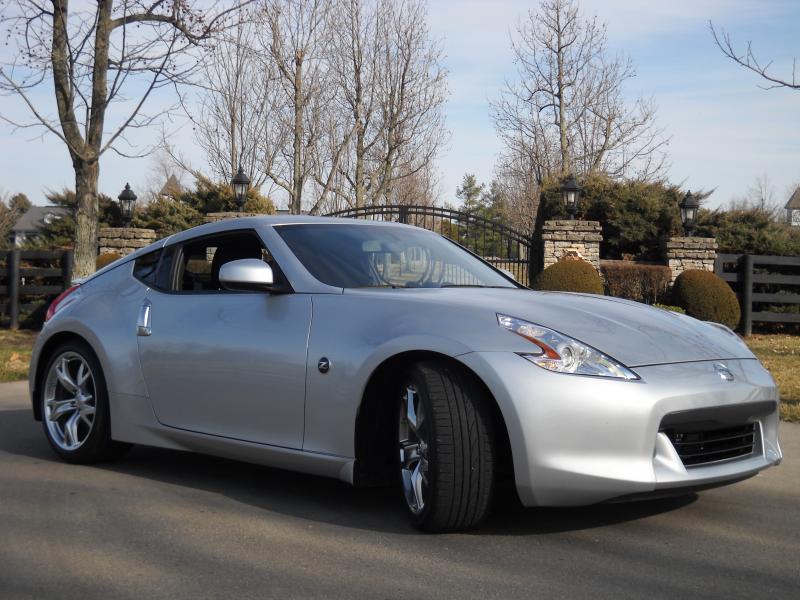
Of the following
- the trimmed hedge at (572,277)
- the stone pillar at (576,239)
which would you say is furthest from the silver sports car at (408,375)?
the stone pillar at (576,239)

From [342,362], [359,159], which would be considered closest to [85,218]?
[342,362]

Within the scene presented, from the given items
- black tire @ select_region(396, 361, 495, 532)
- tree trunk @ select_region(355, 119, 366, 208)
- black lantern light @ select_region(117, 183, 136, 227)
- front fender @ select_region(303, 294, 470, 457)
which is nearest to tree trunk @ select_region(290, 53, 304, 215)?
tree trunk @ select_region(355, 119, 366, 208)

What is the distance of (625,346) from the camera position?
4156mm

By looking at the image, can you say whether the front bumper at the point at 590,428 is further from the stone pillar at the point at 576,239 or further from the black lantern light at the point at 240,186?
the black lantern light at the point at 240,186

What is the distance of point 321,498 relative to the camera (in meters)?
5.09

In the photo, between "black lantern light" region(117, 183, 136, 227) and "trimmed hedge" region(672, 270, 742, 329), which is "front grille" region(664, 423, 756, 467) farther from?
"black lantern light" region(117, 183, 136, 227)

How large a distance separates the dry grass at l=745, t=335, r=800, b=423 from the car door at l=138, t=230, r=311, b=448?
4.87 meters

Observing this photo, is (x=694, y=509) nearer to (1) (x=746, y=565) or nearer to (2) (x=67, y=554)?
(1) (x=746, y=565)

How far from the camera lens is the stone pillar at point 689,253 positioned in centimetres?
1934

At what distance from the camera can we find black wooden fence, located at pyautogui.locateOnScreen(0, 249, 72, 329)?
17.3m

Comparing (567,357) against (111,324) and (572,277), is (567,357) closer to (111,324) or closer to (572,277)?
(111,324)

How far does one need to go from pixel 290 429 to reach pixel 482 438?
3.50 feet

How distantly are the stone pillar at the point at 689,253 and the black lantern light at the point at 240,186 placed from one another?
9681 millimetres

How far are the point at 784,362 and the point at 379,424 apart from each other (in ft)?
28.5
